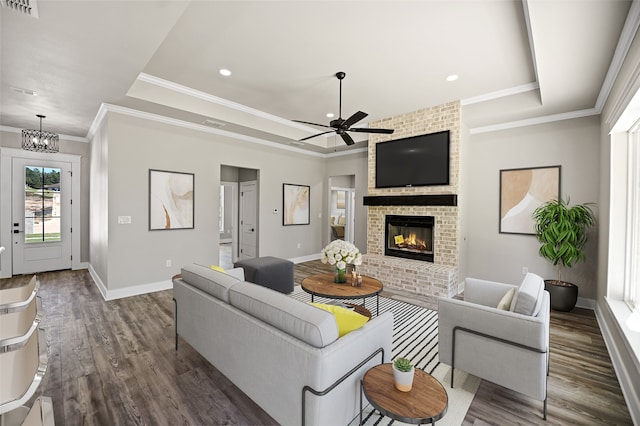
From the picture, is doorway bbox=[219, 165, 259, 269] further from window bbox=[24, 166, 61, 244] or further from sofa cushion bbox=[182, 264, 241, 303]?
sofa cushion bbox=[182, 264, 241, 303]

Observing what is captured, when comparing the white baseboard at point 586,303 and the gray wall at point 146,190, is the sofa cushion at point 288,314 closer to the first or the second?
the gray wall at point 146,190

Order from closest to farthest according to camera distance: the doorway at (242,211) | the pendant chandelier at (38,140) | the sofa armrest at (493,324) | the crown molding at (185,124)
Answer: the sofa armrest at (493,324)
the crown molding at (185,124)
the pendant chandelier at (38,140)
the doorway at (242,211)

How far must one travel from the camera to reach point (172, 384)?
Answer: 230 centimetres

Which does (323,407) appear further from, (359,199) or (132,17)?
(359,199)

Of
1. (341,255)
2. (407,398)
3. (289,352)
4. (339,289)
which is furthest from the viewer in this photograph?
Answer: (341,255)

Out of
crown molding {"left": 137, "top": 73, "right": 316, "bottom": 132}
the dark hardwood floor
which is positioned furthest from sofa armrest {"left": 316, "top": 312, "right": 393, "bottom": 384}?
crown molding {"left": 137, "top": 73, "right": 316, "bottom": 132}

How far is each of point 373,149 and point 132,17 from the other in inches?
168

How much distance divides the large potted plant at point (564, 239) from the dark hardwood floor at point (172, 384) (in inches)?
16.1

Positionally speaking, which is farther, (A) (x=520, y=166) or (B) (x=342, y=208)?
(B) (x=342, y=208)

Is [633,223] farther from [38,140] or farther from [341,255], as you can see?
[38,140]

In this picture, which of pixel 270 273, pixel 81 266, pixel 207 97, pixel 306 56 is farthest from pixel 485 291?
pixel 81 266

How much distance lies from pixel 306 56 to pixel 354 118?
0.88 meters

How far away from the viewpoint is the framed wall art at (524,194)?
14.6 feet

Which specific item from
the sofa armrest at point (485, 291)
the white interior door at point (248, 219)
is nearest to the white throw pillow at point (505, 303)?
the sofa armrest at point (485, 291)
